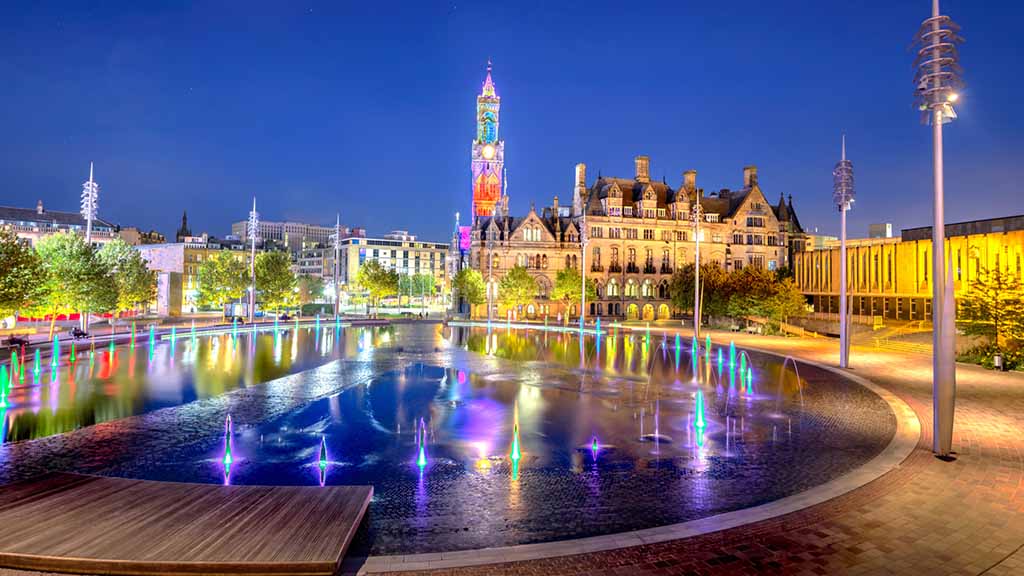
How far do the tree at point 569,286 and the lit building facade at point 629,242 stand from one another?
2.81m

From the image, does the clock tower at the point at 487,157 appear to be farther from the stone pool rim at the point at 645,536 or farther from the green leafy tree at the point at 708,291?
the stone pool rim at the point at 645,536

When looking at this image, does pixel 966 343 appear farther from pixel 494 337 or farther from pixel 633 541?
pixel 633 541

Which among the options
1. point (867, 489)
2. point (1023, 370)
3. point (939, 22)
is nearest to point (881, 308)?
point (1023, 370)

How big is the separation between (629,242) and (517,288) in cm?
2169

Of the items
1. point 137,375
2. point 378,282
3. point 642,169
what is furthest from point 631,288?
point 137,375

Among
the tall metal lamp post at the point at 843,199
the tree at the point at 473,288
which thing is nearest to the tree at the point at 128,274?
the tree at the point at 473,288

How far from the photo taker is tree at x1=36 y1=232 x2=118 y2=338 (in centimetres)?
4541

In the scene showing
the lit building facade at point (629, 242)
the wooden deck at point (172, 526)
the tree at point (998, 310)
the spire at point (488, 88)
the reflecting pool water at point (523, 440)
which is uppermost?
the spire at point (488, 88)

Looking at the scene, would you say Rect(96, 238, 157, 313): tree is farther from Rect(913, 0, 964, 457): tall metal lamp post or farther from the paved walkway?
Rect(913, 0, 964, 457): tall metal lamp post

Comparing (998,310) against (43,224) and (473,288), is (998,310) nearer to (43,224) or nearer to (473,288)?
(473,288)

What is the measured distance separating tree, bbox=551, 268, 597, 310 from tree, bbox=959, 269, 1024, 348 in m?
50.5

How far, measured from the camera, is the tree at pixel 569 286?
8178 centimetres

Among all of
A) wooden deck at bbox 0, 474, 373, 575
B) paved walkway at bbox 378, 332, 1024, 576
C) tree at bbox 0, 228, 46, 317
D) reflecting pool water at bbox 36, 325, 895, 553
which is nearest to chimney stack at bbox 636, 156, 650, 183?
reflecting pool water at bbox 36, 325, 895, 553

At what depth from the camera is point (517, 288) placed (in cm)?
7800
